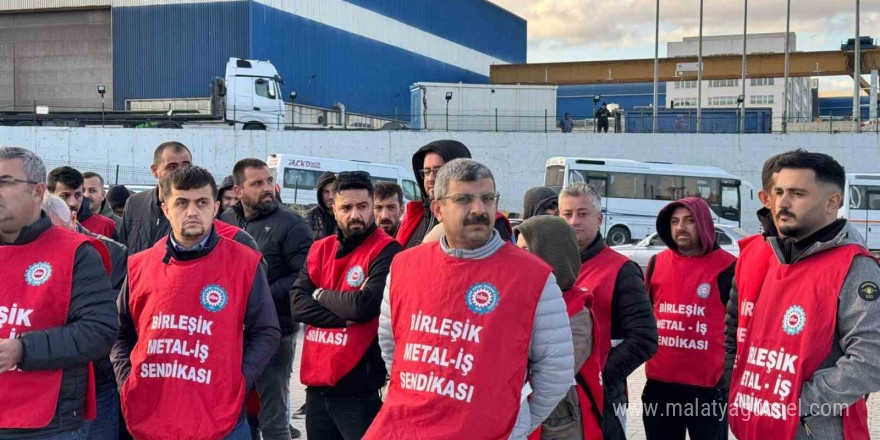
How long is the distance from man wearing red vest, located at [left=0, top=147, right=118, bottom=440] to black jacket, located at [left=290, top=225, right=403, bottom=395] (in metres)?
1.03

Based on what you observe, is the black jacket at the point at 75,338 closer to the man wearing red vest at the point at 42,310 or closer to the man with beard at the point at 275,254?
the man wearing red vest at the point at 42,310

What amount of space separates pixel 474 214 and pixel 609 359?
5.08 ft

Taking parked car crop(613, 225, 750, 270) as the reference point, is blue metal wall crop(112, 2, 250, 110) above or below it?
above

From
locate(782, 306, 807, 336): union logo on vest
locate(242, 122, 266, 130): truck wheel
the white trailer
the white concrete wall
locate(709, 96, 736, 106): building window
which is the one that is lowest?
locate(782, 306, 807, 336): union logo on vest

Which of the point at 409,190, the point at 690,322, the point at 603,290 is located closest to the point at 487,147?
the point at 409,190

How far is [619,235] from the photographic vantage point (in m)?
29.4

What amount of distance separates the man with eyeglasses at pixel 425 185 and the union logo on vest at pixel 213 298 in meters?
1.07

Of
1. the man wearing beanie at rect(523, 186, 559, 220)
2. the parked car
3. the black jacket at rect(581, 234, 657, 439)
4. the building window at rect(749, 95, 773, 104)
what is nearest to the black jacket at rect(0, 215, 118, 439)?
the black jacket at rect(581, 234, 657, 439)

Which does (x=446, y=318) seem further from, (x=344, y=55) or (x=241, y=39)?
(x=344, y=55)

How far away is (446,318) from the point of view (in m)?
3.24

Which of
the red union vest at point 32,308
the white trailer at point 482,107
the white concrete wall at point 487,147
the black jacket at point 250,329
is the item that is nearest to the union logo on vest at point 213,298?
the black jacket at point 250,329

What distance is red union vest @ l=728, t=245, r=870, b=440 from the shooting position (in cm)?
352

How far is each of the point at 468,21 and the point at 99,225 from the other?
52.9m

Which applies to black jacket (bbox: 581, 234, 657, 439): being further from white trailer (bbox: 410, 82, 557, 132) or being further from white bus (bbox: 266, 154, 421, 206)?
white trailer (bbox: 410, 82, 557, 132)
